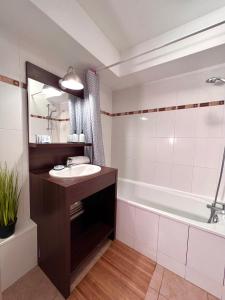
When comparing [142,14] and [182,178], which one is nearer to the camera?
[142,14]

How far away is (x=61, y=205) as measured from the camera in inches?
37.1

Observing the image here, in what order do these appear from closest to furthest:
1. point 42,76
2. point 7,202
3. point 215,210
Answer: point 7,202 → point 42,76 → point 215,210

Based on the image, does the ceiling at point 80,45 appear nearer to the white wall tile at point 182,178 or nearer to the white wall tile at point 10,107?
the white wall tile at point 10,107

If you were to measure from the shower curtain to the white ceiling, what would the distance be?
0.47 metres

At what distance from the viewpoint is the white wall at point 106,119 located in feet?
7.00

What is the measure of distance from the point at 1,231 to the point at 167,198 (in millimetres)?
1803

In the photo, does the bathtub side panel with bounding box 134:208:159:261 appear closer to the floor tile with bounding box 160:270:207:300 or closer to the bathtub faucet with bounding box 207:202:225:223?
the floor tile with bounding box 160:270:207:300

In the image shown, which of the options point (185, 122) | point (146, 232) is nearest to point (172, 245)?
point (146, 232)

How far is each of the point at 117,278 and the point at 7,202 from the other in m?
1.09

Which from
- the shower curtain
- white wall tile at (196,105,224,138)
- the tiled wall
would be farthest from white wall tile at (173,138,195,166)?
the shower curtain

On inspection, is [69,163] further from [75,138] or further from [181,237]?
[181,237]

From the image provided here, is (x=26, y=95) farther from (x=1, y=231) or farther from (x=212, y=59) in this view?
(x=212, y=59)

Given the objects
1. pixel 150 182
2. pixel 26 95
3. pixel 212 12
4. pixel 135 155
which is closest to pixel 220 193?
pixel 150 182

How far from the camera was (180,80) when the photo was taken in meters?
1.75
